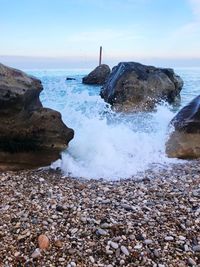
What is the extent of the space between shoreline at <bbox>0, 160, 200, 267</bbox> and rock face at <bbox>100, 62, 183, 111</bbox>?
985 centimetres

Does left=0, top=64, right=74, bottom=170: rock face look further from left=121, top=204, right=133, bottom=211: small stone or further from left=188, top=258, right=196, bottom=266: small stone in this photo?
left=188, top=258, right=196, bottom=266: small stone

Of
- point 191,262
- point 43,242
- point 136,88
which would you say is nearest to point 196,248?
point 191,262

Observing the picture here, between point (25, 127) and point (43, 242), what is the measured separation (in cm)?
241

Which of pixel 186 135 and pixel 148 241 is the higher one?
pixel 148 241

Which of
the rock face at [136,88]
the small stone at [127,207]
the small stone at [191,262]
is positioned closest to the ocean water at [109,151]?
the small stone at [127,207]

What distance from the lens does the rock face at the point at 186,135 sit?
247 inches

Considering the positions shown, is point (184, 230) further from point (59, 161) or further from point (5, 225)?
point (59, 161)

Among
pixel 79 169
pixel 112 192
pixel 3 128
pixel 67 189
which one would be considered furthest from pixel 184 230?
pixel 3 128

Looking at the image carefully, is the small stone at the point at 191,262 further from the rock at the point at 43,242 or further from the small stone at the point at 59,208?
the small stone at the point at 59,208

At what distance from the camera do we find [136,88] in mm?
15312

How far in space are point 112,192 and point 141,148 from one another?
2.37 meters

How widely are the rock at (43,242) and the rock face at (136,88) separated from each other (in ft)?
37.1

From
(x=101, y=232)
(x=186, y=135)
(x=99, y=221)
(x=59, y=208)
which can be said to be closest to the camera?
(x=101, y=232)

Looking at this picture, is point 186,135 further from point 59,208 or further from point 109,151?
point 59,208
